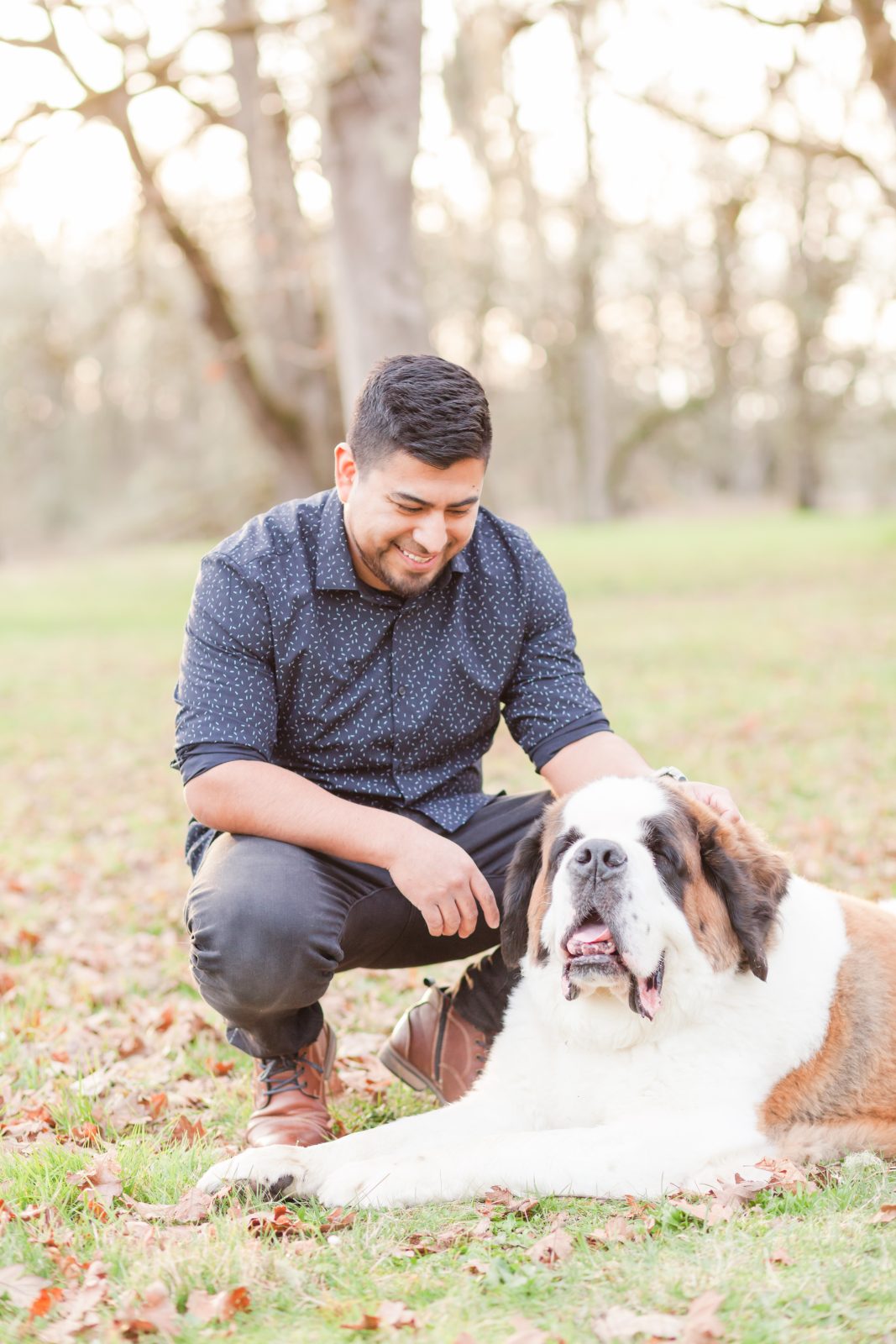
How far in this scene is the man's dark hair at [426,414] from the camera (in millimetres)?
3424

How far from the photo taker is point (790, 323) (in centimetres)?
3541

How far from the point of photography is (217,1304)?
2.42m

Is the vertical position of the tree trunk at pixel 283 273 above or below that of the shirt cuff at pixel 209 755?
above

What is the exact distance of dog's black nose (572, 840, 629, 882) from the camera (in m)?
2.96

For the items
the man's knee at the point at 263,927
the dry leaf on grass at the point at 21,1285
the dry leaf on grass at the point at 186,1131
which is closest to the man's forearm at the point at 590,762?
the man's knee at the point at 263,927

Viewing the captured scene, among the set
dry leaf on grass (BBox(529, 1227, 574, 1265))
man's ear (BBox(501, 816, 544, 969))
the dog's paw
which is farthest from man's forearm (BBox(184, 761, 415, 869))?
dry leaf on grass (BBox(529, 1227, 574, 1265))

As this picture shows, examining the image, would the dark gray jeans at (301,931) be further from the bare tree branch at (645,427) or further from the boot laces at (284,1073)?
the bare tree branch at (645,427)

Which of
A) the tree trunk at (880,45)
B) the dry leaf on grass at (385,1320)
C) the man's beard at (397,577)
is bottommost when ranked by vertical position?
the dry leaf on grass at (385,1320)

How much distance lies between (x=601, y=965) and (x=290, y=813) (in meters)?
0.93

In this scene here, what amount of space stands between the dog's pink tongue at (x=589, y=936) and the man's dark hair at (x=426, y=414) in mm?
1272

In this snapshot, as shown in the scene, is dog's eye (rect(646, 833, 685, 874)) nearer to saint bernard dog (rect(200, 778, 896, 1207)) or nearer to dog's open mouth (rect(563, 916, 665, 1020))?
saint bernard dog (rect(200, 778, 896, 1207))

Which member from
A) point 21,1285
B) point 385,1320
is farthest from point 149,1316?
point 385,1320

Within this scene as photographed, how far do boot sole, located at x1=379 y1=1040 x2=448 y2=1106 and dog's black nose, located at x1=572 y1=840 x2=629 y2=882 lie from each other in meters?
1.14

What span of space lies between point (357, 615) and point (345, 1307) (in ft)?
6.18
